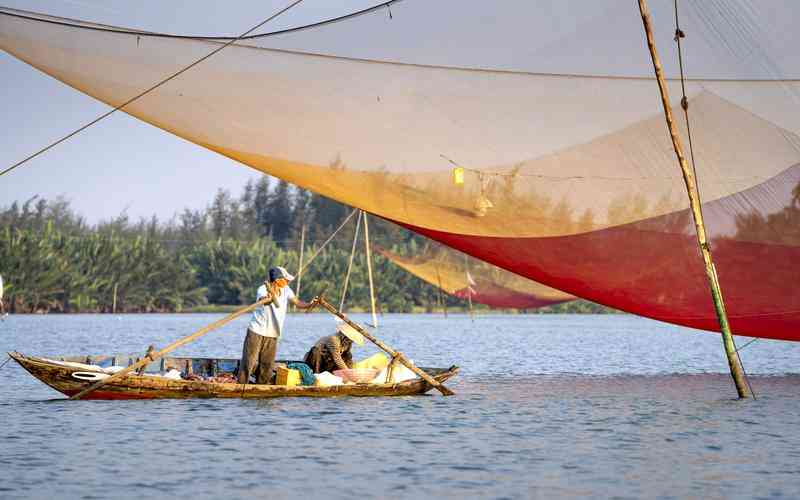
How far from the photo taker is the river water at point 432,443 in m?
8.66

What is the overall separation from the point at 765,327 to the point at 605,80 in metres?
4.20

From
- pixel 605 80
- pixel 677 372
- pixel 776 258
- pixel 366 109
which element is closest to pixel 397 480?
pixel 366 109

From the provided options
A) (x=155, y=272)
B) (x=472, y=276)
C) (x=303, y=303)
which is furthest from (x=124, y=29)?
(x=155, y=272)

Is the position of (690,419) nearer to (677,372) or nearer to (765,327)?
(765,327)

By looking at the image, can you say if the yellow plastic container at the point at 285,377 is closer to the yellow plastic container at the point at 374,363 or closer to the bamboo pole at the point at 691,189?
the yellow plastic container at the point at 374,363

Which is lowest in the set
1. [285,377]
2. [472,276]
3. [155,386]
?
[155,386]

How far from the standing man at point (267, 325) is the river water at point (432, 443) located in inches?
20.8

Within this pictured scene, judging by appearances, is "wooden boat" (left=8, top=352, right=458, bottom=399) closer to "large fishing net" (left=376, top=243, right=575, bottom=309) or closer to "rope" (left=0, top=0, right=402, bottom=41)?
"rope" (left=0, top=0, right=402, bottom=41)

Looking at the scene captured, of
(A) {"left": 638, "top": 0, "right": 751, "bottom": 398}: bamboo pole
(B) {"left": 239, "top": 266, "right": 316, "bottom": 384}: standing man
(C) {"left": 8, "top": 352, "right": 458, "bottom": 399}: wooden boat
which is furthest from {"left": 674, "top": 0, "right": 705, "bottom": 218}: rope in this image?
(B) {"left": 239, "top": 266, "right": 316, "bottom": 384}: standing man

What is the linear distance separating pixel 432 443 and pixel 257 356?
3546 millimetres

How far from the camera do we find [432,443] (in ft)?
35.7

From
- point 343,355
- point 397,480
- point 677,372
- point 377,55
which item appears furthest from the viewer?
point 677,372

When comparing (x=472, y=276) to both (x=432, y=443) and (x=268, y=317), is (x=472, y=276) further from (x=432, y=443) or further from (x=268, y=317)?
(x=432, y=443)

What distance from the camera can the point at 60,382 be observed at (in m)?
13.1
